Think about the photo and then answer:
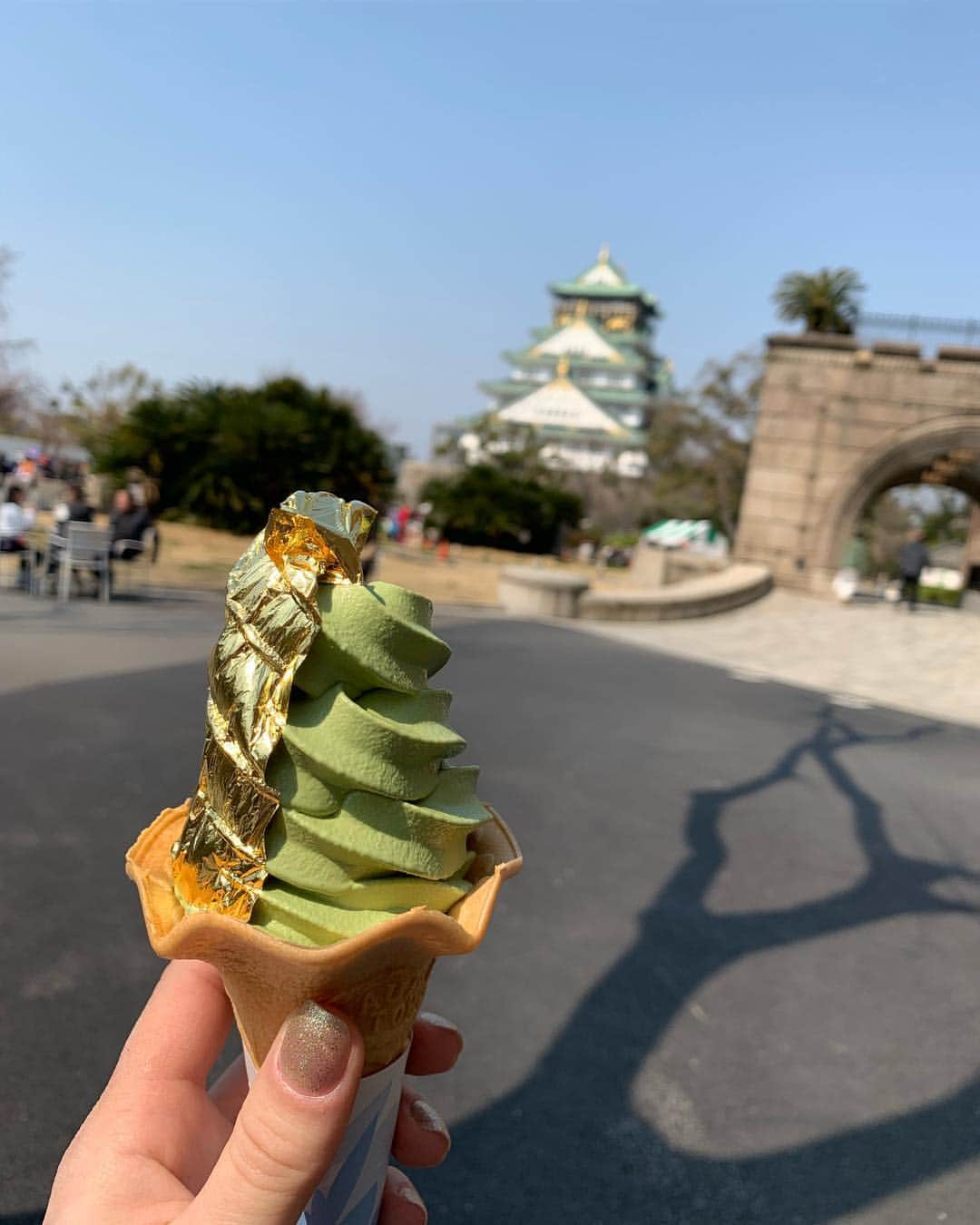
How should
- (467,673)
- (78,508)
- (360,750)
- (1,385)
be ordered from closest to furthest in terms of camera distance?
(360,750) < (467,673) < (78,508) < (1,385)

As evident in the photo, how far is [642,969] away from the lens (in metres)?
3.56

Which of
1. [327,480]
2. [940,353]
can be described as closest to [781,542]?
[940,353]

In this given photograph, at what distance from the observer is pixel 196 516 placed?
2361 centimetres

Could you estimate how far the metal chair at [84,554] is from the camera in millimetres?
10289

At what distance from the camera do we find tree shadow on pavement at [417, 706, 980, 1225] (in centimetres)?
239

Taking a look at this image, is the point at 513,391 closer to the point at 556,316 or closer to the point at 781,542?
the point at 556,316

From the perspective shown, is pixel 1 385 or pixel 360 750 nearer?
pixel 360 750

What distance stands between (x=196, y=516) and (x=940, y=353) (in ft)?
60.3

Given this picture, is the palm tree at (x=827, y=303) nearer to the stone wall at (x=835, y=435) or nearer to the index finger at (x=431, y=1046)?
the stone wall at (x=835, y=435)

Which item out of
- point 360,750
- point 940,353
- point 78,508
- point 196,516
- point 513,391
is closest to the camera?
point 360,750

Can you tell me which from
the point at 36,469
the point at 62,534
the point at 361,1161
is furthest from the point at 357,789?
the point at 36,469

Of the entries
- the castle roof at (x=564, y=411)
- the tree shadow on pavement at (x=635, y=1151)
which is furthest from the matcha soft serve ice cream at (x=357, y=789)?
the castle roof at (x=564, y=411)

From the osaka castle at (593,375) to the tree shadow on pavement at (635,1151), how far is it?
6195 cm

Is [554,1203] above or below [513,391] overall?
below
